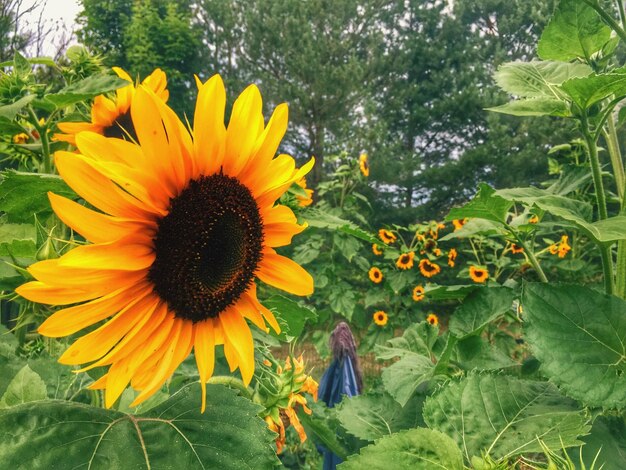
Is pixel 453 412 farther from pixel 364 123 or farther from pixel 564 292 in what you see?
pixel 364 123

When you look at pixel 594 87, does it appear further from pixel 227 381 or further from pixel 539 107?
pixel 227 381

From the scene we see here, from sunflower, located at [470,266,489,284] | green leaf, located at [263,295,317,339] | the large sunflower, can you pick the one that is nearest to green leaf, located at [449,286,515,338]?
green leaf, located at [263,295,317,339]

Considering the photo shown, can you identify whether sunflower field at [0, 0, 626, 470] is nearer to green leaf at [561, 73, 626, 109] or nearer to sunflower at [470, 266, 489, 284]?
green leaf at [561, 73, 626, 109]

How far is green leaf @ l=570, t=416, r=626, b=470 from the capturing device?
0.52 metres

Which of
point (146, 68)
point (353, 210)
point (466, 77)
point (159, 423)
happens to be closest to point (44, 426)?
point (159, 423)

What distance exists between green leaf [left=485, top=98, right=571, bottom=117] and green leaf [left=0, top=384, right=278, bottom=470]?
1.58 ft

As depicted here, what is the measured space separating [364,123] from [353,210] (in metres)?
5.18

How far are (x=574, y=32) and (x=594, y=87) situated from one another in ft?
0.45

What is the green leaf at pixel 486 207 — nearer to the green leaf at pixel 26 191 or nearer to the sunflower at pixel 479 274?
the green leaf at pixel 26 191

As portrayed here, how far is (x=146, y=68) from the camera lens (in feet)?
30.6

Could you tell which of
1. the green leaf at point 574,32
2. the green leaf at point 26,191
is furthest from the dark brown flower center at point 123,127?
the green leaf at point 574,32

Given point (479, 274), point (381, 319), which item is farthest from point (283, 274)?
point (381, 319)

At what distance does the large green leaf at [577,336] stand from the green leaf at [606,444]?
6 cm

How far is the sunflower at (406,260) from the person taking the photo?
123 inches
